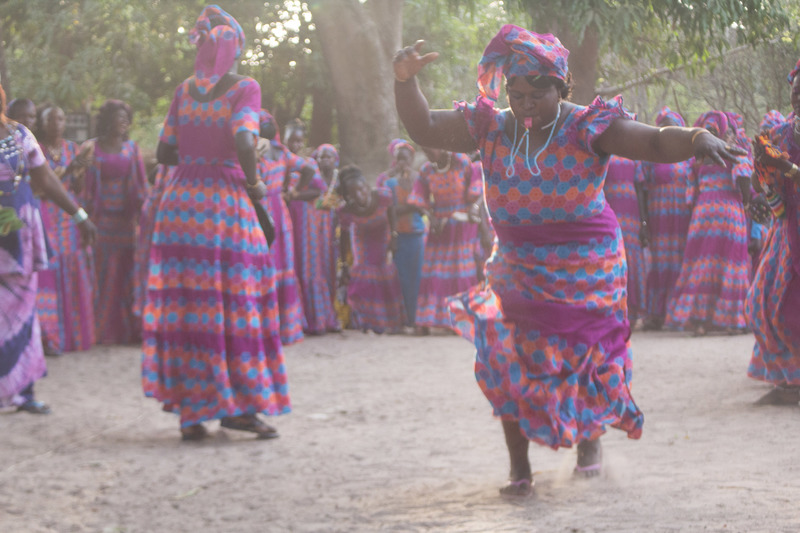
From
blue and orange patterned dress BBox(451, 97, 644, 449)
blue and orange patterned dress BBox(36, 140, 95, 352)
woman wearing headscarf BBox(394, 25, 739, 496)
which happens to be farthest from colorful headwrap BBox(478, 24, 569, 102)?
blue and orange patterned dress BBox(36, 140, 95, 352)

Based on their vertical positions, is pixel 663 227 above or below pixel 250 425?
above

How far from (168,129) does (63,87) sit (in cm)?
1429

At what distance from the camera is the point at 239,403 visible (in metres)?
5.86

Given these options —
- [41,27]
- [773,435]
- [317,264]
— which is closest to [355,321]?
[317,264]

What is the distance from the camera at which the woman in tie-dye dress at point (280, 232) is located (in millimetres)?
9414

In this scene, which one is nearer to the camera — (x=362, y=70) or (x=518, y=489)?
(x=518, y=489)

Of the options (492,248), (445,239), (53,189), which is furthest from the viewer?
(445,239)

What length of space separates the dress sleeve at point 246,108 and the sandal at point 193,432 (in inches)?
64.9

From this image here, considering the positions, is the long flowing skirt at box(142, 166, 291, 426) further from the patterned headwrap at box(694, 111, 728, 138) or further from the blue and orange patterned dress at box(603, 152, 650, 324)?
the blue and orange patterned dress at box(603, 152, 650, 324)

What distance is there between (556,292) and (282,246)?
5946 mm

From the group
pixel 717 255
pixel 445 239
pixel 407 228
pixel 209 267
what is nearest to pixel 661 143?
pixel 209 267

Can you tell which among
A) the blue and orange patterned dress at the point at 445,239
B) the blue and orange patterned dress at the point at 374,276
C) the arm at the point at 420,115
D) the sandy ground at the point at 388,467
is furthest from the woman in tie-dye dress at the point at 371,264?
the arm at the point at 420,115

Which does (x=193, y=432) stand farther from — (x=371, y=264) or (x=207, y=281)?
(x=371, y=264)

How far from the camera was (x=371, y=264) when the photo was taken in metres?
12.3
